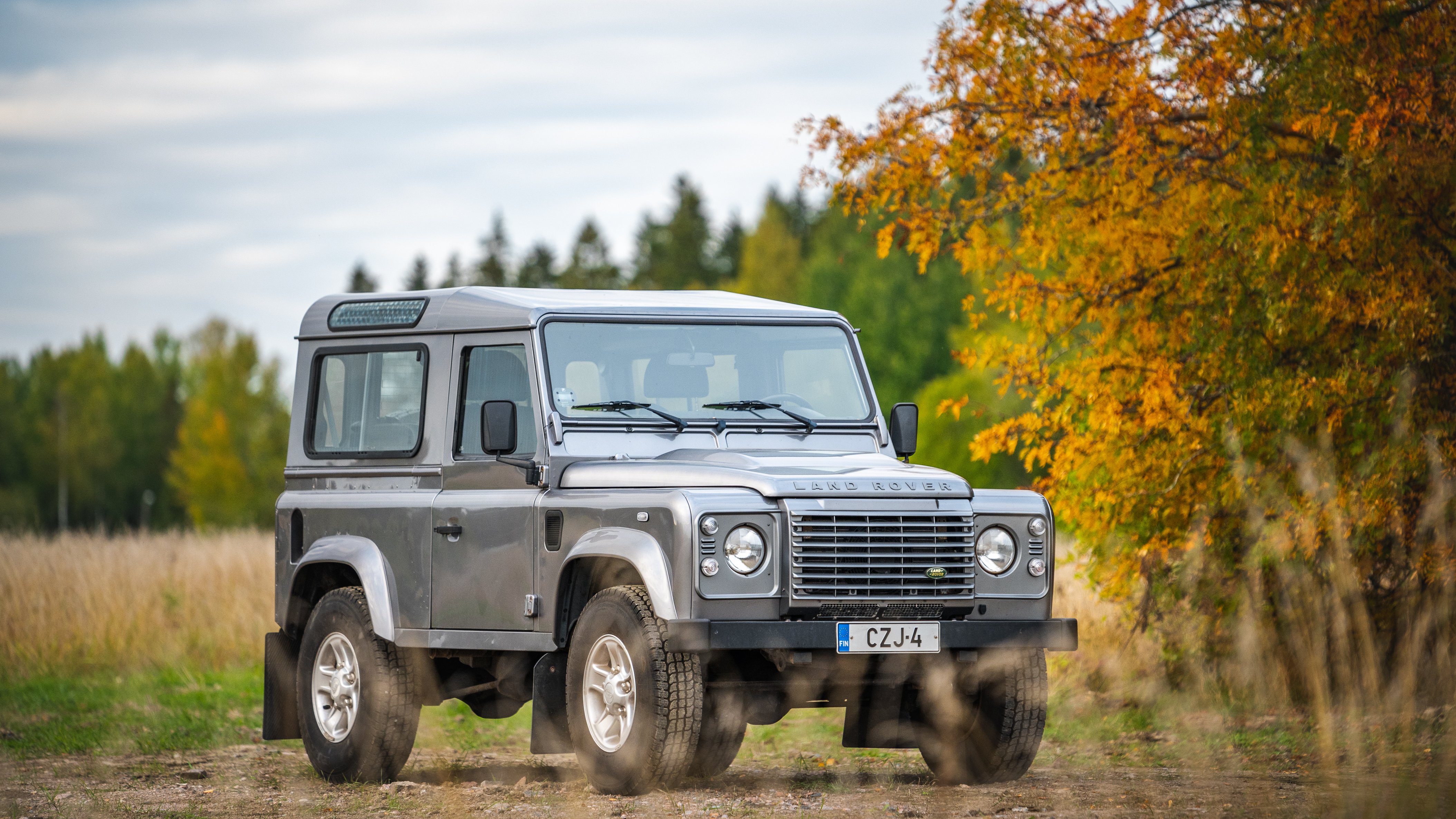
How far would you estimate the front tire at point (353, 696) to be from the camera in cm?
982

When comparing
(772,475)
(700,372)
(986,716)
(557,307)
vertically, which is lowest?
(986,716)

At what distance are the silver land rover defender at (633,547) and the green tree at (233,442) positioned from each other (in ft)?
245

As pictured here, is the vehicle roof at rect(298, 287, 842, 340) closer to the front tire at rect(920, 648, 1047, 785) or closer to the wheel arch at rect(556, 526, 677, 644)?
the wheel arch at rect(556, 526, 677, 644)

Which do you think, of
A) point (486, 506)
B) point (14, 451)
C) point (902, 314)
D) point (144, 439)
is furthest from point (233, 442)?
point (486, 506)

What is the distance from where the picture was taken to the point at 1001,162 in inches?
525

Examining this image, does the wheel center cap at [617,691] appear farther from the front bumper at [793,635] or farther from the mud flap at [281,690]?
the mud flap at [281,690]

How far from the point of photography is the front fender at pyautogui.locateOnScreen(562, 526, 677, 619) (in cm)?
805

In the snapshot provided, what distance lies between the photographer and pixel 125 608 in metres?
17.6

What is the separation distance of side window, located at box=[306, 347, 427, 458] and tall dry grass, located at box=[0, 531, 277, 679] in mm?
6902

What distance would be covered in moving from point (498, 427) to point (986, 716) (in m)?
2.72

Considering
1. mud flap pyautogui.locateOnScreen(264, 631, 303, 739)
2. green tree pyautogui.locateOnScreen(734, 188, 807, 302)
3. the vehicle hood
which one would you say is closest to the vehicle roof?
the vehicle hood

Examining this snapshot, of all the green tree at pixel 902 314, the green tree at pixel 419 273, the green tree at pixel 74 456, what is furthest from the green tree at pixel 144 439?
the green tree at pixel 902 314

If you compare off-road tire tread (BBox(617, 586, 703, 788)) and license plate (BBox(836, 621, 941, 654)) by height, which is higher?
license plate (BBox(836, 621, 941, 654))

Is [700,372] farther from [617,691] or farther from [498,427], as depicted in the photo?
[617,691]
